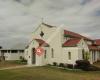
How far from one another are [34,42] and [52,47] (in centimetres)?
368

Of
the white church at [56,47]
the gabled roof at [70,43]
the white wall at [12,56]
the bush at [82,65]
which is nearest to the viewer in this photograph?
the bush at [82,65]

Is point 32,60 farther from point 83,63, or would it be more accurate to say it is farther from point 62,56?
point 83,63

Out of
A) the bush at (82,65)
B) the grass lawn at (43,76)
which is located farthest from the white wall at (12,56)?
the grass lawn at (43,76)

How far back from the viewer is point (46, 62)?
137ft

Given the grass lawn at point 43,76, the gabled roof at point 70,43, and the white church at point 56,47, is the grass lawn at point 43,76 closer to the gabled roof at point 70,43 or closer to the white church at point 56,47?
the white church at point 56,47

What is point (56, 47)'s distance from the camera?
42438mm

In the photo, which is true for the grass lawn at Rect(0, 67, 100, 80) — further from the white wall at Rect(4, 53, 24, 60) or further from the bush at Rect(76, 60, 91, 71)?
the white wall at Rect(4, 53, 24, 60)

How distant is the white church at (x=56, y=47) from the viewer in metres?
39.7

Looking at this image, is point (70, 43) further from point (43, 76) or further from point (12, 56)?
point (12, 56)

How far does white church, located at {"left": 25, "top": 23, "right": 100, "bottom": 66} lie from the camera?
3966 cm

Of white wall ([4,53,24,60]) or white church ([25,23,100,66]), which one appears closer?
white church ([25,23,100,66])

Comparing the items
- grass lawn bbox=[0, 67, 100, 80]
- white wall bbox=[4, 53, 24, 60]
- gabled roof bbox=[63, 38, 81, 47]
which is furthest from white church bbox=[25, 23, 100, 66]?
white wall bbox=[4, 53, 24, 60]

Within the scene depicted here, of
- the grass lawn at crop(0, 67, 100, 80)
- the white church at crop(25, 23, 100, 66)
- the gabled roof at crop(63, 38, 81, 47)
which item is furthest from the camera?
the gabled roof at crop(63, 38, 81, 47)

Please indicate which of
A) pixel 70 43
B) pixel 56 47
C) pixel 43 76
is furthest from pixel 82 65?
pixel 43 76
